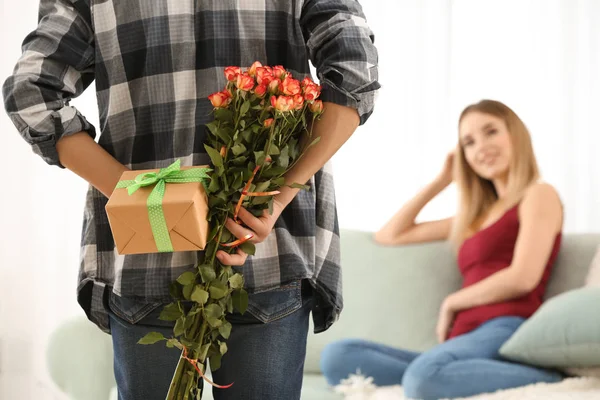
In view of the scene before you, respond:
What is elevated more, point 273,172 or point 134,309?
point 273,172

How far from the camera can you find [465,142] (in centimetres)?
264

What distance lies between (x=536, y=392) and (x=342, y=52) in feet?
4.31

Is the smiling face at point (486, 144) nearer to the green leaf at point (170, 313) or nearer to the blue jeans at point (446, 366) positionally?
the blue jeans at point (446, 366)

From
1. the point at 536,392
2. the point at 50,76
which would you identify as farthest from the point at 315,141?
the point at 536,392

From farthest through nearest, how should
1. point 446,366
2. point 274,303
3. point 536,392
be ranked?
1. point 446,366
2. point 536,392
3. point 274,303

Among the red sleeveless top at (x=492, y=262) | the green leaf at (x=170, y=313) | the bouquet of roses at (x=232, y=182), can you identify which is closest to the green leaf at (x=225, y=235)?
the bouquet of roses at (x=232, y=182)

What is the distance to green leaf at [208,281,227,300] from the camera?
34.6 inches

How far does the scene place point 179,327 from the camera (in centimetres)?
88

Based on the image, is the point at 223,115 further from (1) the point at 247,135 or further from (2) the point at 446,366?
(2) the point at 446,366

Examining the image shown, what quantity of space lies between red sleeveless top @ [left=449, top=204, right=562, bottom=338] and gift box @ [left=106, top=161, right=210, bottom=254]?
1690 millimetres

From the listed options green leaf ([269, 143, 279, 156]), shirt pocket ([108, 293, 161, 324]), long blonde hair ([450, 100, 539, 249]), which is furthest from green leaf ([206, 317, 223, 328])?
long blonde hair ([450, 100, 539, 249])

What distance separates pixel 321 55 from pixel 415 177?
212cm

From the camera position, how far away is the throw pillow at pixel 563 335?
75.4 inches

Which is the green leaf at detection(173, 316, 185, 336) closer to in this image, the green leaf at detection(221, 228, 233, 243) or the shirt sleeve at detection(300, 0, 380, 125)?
the green leaf at detection(221, 228, 233, 243)
